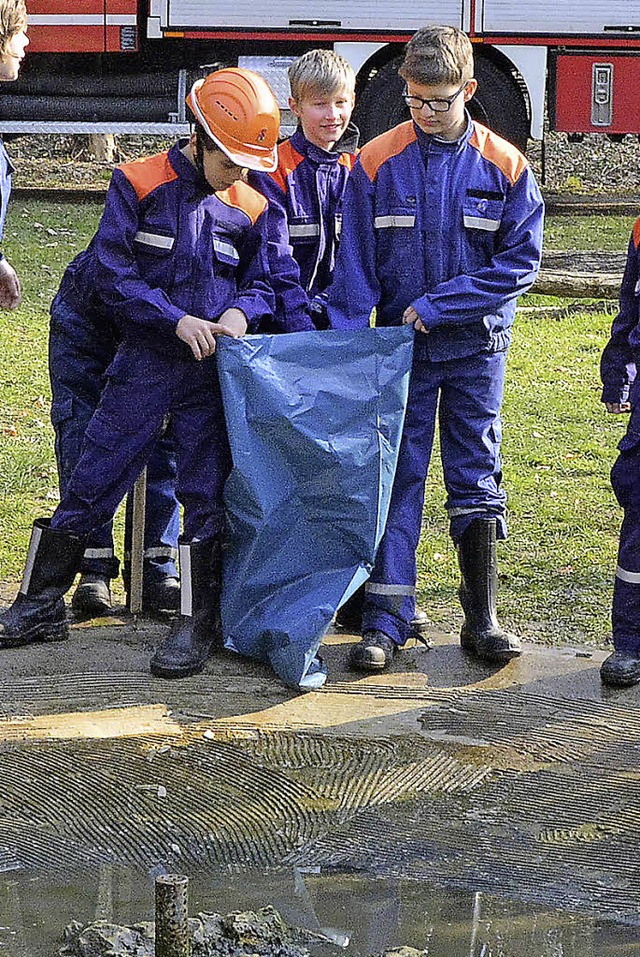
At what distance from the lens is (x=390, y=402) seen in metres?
4.25

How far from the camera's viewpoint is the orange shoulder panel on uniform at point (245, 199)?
4262 mm

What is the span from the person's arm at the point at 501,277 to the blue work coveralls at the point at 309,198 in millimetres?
489

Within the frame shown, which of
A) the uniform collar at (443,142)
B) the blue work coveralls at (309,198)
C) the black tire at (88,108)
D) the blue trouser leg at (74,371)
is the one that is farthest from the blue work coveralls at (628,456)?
the black tire at (88,108)

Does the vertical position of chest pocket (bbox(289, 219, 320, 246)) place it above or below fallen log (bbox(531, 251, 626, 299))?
above

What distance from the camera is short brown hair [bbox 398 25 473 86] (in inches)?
163

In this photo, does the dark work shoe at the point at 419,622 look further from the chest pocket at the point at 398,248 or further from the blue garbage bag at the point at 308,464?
the chest pocket at the point at 398,248

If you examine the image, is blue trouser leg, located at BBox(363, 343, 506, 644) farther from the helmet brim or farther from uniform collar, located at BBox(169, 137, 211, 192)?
uniform collar, located at BBox(169, 137, 211, 192)

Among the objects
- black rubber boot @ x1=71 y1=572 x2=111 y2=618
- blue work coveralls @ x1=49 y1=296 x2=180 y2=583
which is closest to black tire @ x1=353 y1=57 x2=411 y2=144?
blue work coveralls @ x1=49 y1=296 x2=180 y2=583

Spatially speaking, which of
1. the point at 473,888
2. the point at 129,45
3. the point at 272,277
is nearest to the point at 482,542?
the point at 272,277

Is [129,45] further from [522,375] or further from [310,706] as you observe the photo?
[310,706]

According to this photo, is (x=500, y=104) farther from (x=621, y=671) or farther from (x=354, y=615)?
(x=621, y=671)

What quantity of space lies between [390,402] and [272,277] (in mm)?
558

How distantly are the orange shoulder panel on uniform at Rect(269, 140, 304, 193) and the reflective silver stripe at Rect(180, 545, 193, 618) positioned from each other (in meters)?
1.22

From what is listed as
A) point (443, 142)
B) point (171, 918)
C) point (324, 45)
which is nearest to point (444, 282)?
point (443, 142)
